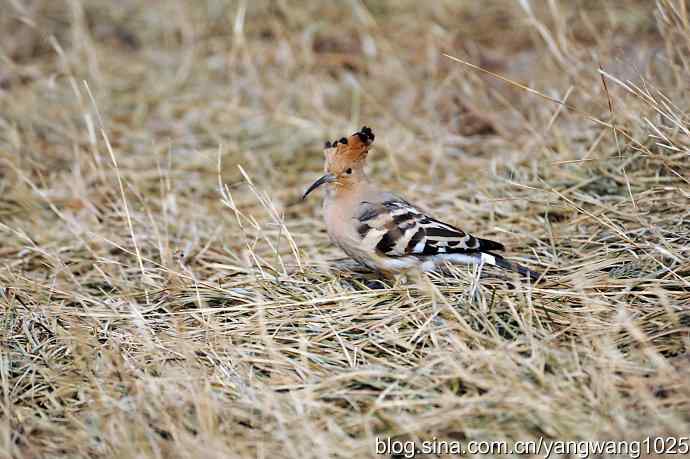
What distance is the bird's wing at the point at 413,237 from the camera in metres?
3.22

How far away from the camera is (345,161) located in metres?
3.55

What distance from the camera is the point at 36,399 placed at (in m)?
2.63

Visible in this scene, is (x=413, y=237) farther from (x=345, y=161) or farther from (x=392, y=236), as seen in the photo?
(x=345, y=161)

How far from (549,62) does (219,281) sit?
9.34 ft

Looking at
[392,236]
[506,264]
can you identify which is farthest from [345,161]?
[506,264]

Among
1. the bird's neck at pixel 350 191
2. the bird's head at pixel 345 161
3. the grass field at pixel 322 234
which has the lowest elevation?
the grass field at pixel 322 234

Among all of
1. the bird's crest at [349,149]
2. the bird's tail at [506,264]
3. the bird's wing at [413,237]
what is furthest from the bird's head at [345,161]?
the bird's tail at [506,264]

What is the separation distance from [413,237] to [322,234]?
0.92 metres

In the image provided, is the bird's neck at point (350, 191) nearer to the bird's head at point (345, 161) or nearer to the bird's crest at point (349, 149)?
the bird's head at point (345, 161)

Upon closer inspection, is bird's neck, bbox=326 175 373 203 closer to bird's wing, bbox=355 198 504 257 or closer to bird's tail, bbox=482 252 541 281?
bird's wing, bbox=355 198 504 257

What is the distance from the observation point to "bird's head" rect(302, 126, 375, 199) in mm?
3535

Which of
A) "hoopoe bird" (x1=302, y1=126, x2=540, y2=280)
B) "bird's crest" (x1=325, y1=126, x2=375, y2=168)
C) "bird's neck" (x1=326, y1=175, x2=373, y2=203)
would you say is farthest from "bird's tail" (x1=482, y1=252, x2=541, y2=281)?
"bird's crest" (x1=325, y1=126, x2=375, y2=168)

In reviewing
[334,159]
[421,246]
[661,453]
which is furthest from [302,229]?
[661,453]

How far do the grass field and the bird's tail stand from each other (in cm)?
5
